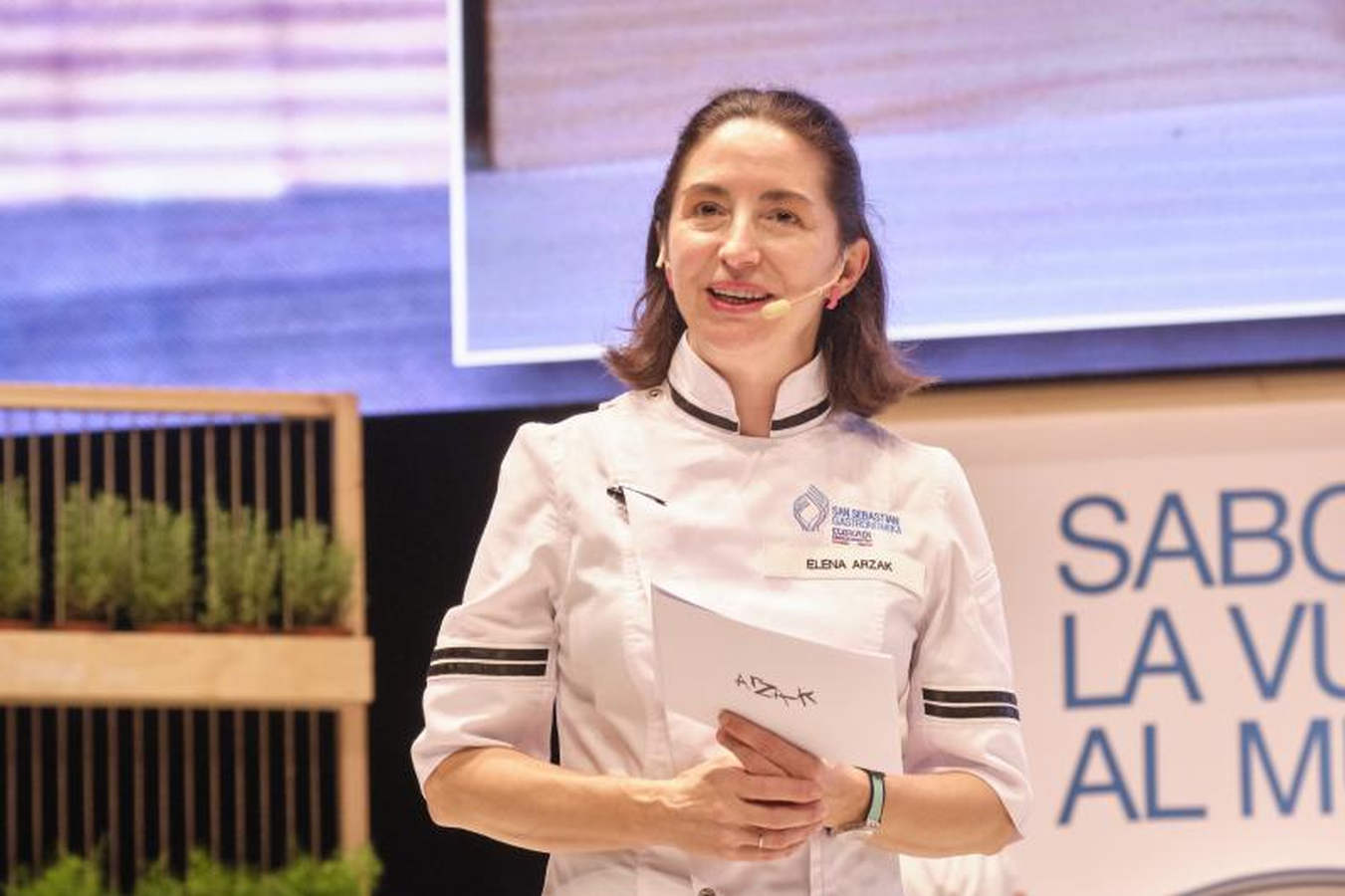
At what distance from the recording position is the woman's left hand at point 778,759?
172 cm

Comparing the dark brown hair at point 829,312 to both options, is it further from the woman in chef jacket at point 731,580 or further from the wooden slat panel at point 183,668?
the wooden slat panel at point 183,668

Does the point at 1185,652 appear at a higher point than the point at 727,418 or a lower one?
lower

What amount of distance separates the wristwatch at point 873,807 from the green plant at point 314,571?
2608 millimetres

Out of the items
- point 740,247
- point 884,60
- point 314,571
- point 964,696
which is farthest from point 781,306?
point 884,60

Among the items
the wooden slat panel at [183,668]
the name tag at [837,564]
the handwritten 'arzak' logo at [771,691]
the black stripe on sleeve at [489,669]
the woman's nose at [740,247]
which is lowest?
the wooden slat panel at [183,668]

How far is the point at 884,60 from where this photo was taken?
14.6ft

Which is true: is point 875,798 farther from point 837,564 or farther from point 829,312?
point 829,312

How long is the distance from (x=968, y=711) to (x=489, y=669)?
41 centimetres

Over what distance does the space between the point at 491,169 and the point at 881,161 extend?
2.64ft

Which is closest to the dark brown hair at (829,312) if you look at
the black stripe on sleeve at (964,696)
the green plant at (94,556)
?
the black stripe on sleeve at (964,696)

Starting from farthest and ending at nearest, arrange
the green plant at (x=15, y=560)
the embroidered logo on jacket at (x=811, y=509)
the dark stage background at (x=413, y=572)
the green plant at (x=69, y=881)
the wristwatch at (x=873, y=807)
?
the dark stage background at (x=413, y=572), the green plant at (x=15, y=560), the green plant at (x=69, y=881), the embroidered logo on jacket at (x=811, y=509), the wristwatch at (x=873, y=807)

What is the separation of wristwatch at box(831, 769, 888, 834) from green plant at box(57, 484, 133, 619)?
8.87ft

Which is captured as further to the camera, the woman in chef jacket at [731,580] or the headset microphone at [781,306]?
the headset microphone at [781,306]

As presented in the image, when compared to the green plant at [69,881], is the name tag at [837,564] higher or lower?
higher
